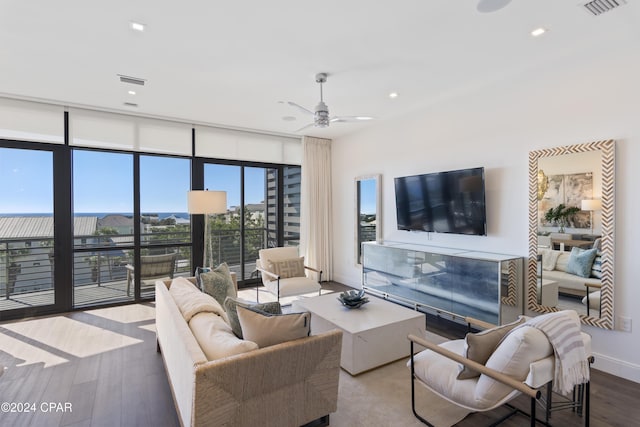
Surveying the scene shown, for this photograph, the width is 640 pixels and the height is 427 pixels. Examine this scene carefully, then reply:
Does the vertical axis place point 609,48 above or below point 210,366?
above

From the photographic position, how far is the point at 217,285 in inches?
126

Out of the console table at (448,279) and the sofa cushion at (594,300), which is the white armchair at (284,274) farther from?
the sofa cushion at (594,300)

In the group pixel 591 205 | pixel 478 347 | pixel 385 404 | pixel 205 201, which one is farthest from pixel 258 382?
pixel 591 205

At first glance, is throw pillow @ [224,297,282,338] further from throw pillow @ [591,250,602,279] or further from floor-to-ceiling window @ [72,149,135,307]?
floor-to-ceiling window @ [72,149,135,307]

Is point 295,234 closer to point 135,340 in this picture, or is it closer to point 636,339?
point 135,340

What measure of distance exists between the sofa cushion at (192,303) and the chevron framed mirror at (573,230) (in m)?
3.17

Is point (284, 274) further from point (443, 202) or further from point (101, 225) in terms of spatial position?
point (101, 225)

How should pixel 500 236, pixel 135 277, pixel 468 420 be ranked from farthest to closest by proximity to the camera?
pixel 135 277 → pixel 500 236 → pixel 468 420

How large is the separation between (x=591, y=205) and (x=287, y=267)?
3.69 m

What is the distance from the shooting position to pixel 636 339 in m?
2.77

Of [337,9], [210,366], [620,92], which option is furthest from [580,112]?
[210,366]

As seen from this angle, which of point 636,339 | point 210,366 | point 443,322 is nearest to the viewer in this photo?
point 210,366

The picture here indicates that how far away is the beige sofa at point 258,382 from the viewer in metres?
1.65

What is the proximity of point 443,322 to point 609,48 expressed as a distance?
3.30 metres
